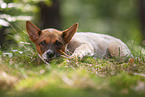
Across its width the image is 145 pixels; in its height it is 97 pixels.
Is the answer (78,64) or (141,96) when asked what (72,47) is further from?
(141,96)

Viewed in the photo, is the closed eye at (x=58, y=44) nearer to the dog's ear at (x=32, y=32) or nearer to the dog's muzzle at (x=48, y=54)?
the dog's muzzle at (x=48, y=54)

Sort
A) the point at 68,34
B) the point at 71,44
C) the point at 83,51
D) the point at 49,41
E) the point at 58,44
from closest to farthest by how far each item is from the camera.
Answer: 1. the point at 49,41
2. the point at 58,44
3. the point at 83,51
4. the point at 68,34
5. the point at 71,44

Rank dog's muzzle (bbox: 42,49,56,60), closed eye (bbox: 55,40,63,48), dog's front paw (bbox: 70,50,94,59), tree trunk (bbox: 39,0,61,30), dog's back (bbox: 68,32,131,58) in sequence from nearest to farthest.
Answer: dog's muzzle (bbox: 42,49,56,60), dog's front paw (bbox: 70,50,94,59), closed eye (bbox: 55,40,63,48), dog's back (bbox: 68,32,131,58), tree trunk (bbox: 39,0,61,30)

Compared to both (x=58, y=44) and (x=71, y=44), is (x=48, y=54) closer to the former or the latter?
(x=58, y=44)

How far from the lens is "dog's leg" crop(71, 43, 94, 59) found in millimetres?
5247

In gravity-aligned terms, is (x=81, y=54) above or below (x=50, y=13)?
below

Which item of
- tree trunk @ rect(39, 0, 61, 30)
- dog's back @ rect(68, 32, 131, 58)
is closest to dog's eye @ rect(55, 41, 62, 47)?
dog's back @ rect(68, 32, 131, 58)

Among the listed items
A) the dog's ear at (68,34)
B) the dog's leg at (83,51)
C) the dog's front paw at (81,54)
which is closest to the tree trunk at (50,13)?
the dog's leg at (83,51)

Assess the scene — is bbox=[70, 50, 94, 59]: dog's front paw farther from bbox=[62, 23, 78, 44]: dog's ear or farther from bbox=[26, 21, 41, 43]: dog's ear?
bbox=[26, 21, 41, 43]: dog's ear

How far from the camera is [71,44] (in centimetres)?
609

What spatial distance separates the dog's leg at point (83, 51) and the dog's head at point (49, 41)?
338 mm

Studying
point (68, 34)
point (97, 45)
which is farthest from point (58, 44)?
point (97, 45)

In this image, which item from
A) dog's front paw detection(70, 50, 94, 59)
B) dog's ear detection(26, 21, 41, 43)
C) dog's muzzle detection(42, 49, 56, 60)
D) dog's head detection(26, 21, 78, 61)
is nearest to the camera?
dog's muzzle detection(42, 49, 56, 60)

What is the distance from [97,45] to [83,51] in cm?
105
